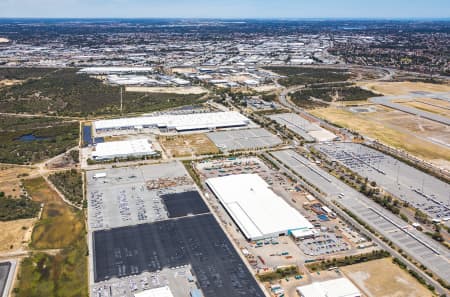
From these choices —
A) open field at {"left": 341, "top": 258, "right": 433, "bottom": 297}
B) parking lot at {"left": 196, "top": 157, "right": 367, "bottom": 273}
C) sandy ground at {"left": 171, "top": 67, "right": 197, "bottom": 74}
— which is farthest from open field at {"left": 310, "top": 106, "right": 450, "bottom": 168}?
sandy ground at {"left": 171, "top": 67, "right": 197, "bottom": 74}

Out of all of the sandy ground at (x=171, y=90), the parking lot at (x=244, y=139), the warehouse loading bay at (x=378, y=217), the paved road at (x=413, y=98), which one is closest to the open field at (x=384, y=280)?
the warehouse loading bay at (x=378, y=217)

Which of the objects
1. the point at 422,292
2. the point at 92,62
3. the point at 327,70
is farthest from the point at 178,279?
the point at 92,62

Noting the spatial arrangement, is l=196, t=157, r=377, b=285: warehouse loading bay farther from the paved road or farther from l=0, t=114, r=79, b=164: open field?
the paved road

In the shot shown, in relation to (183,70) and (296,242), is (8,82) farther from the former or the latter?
(296,242)

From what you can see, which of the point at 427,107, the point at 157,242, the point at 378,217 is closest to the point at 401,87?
the point at 427,107

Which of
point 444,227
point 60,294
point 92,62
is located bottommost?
point 60,294

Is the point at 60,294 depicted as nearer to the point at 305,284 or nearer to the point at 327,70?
the point at 305,284

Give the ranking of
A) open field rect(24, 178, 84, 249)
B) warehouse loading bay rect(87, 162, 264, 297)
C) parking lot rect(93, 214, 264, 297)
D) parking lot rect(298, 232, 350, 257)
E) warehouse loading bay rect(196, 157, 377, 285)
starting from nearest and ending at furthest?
warehouse loading bay rect(87, 162, 264, 297)
parking lot rect(93, 214, 264, 297)
warehouse loading bay rect(196, 157, 377, 285)
parking lot rect(298, 232, 350, 257)
open field rect(24, 178, 84, 249)
